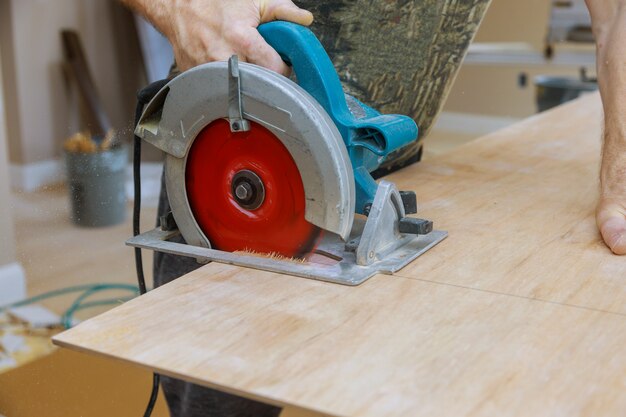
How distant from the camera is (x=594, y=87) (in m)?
2.98

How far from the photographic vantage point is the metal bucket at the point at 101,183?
2.16 m

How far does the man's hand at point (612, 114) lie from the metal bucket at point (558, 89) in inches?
70.9

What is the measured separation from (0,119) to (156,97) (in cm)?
192

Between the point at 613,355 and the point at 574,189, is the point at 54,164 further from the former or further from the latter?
the point at 613,355

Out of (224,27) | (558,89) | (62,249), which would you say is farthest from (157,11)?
(558,89)

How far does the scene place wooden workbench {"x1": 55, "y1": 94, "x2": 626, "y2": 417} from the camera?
0.61m

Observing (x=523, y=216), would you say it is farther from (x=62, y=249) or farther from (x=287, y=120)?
(x=62, y=249)

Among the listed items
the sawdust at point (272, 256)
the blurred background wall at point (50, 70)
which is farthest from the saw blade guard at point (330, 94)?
the blurred background wall at point (50, 70)

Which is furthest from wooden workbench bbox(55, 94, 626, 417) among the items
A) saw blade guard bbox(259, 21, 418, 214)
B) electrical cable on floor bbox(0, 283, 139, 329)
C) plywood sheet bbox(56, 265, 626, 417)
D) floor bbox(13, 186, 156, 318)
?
electrical cable on floor bbox(0, 283, 139, 329)

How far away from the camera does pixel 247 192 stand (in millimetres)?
912

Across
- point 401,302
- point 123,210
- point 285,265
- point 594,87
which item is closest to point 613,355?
point 401,302

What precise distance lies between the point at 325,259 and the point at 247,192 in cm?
13

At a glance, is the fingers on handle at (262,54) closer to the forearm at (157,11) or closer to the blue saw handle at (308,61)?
the blue saw handle at (308,61)

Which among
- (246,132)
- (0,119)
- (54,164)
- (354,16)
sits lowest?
(54,164)
